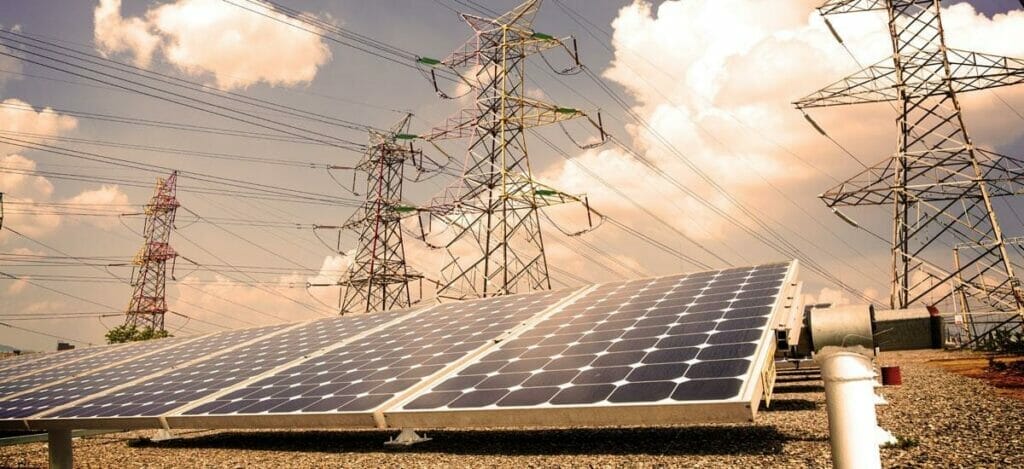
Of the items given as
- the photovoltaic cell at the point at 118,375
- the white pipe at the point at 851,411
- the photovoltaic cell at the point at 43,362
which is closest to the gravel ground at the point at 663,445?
the photovoltaic cell at the point at 118,375

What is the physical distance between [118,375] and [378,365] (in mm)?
9787

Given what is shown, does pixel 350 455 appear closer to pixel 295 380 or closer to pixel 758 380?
pixel 295 380

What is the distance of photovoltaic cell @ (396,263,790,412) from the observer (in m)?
7.69

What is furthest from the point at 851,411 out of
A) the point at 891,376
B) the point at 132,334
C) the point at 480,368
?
the point at 132,334

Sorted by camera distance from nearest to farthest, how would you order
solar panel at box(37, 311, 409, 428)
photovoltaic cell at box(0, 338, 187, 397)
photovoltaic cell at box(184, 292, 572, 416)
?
1. photovoltaic cell at box(184, 292, 572, 416)
2. solar panel at box(37, 311, 409, 428)
3. photovoltaic cell at box(0, 338, 187, 397)

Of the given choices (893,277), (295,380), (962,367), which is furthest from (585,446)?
(893,277)

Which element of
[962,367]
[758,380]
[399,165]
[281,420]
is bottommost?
[962,367]

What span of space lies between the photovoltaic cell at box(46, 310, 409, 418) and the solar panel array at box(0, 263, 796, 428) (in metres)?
0.07

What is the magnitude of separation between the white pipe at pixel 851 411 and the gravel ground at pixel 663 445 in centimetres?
451

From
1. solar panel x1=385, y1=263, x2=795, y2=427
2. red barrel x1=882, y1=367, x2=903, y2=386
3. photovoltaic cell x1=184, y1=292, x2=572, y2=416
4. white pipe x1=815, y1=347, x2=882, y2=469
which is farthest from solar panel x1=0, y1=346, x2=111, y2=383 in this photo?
red barrel x1=882, y1=367, x2=903, y2=386

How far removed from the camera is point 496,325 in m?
13.4

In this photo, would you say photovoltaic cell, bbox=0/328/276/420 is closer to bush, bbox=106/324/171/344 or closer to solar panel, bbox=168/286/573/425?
solar panel, bbox=168/286/573/425

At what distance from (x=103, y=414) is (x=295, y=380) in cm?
370

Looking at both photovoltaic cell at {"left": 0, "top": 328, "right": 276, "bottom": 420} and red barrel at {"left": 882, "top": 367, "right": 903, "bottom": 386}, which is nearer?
red barrel at {"left": 882, "top": 367, "right": 903, "bottom": 386}
